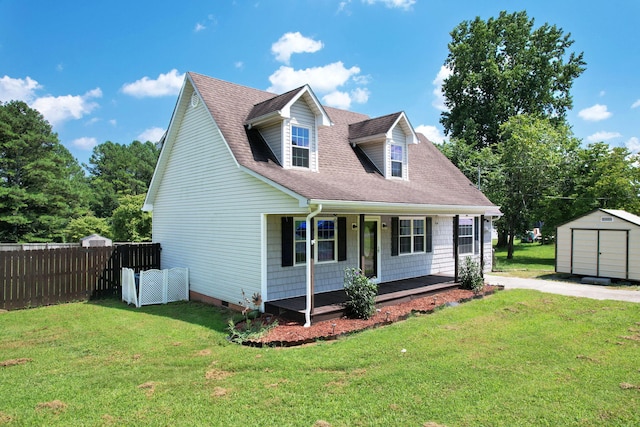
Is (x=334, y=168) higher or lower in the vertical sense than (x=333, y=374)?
higher

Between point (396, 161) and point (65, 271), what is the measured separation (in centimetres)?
1126

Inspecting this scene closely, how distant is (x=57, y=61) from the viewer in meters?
23.3

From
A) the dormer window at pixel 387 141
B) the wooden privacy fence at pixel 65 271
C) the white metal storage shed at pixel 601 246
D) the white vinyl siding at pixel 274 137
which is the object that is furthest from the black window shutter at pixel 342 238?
the white metal storage shed at pixel 601 246

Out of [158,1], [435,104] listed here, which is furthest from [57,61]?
[435,104]

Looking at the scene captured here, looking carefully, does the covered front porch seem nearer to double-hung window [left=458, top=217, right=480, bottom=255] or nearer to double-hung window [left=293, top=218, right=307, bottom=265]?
double-hung window [left=293, top=218, right=307, bottom=265]

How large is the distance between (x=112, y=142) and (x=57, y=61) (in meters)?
41.9

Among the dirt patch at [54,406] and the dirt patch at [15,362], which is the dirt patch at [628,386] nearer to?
the dirt patch at [54,406]

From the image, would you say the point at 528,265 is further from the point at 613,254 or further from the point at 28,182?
the point at 28,182

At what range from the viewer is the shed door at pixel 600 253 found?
1457cm

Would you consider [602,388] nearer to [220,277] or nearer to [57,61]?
[220,277]

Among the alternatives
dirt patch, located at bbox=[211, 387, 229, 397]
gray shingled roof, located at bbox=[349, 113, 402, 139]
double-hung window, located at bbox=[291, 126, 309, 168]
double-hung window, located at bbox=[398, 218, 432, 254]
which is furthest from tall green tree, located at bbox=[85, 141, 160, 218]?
dirt patch, located at bbox=[211, 387, 229, 397]

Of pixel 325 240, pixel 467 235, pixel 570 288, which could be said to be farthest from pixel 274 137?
pixel 570 288

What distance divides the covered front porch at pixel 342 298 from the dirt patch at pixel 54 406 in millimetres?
4612

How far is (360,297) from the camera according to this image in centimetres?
894
